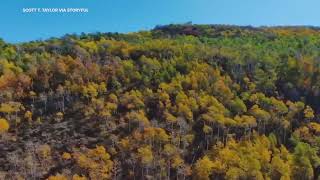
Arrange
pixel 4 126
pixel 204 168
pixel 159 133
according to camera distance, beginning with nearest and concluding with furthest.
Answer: pixel 204 168 < pixel 159 133 < pixel 4 126

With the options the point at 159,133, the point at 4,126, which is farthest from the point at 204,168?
the point at 4,126

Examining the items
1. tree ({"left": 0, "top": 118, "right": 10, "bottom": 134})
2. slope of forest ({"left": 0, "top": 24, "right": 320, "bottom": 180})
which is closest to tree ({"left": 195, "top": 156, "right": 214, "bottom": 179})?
slope of forest ({"left": 0, "top": 24, "right": 320, "bottom": 180})

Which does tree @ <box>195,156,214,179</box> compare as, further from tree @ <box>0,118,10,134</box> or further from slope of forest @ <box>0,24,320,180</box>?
tree @ <box>0,118,10,134</box>

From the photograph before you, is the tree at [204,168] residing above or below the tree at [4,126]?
below

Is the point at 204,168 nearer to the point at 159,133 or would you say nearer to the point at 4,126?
the point at 159,133

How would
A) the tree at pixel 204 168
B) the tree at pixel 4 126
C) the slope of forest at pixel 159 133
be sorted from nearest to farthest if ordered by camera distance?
the tree at pixel 204 168 → the slope of forest at pixel 159 133 → the tree at pixel 4 126

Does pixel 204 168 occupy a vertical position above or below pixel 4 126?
below

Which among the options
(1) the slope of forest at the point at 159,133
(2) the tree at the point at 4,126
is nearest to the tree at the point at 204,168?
(1) the slope of forest at the point at 159,133

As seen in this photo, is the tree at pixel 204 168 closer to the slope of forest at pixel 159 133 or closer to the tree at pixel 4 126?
the slope of forest at pixel 159 133

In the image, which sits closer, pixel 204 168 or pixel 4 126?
pixel 204 168

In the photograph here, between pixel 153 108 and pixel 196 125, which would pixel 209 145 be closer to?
pixel 196 125

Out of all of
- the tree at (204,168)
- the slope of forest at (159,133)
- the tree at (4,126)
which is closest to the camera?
the tree at (204,168)

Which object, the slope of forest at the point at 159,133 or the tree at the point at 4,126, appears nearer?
the slope of forest at the point at 159,133
